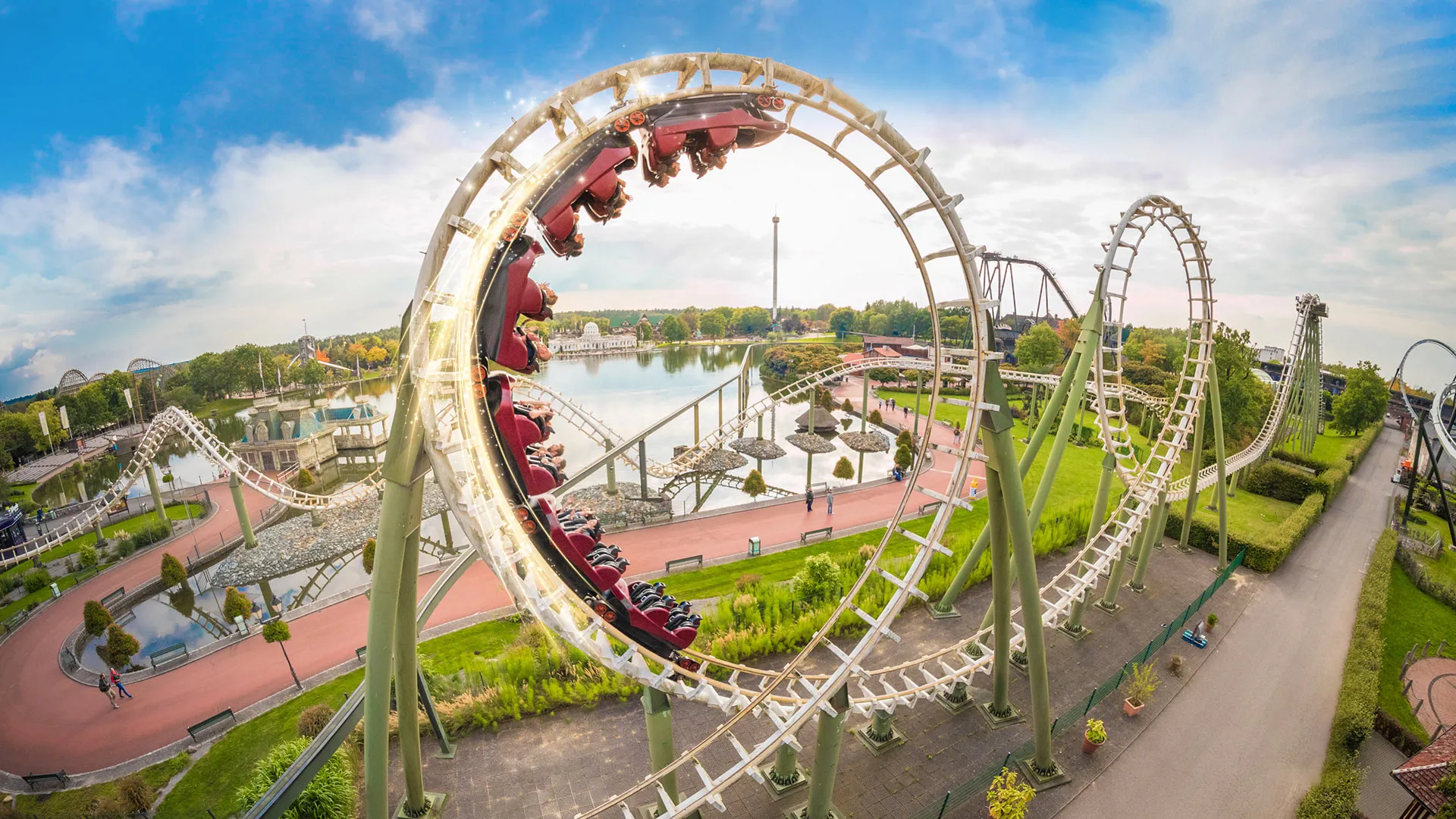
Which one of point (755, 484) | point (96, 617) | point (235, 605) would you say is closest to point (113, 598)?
point (96, 617)

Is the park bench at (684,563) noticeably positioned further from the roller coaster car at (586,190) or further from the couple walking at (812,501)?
the roller coaster car at (586,190)

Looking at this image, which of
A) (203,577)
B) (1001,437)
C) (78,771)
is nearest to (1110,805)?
(1001,437)

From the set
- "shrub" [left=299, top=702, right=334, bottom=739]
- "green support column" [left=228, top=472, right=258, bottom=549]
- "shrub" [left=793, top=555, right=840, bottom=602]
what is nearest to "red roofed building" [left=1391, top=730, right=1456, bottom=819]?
"shrub" [left=793, top=555, right=840, bottom=602]

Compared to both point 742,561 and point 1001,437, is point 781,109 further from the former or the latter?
point 742,561

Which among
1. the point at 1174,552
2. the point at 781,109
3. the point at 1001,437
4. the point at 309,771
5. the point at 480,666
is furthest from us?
the point at 1174,552

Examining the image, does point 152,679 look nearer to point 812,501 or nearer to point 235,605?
point 235,605

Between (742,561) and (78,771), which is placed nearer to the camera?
(78,771)
